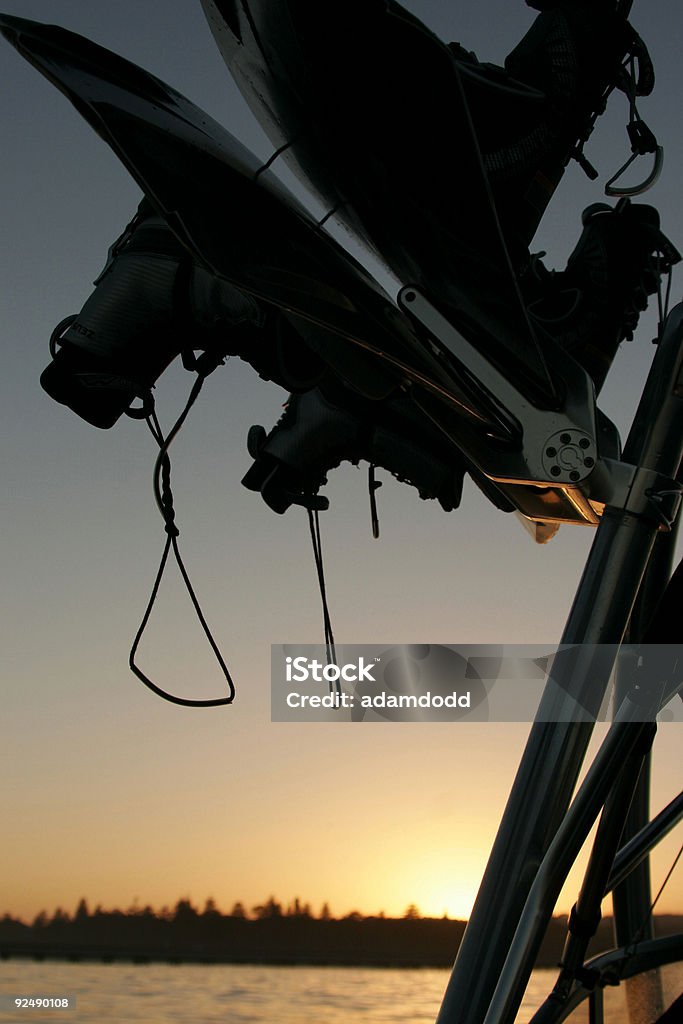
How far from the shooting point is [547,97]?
2.24 metres

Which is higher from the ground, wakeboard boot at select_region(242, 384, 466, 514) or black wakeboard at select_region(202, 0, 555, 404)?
black wakeboard at select_region(202, 0, 555, 404)

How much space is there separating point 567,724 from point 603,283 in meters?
1.14

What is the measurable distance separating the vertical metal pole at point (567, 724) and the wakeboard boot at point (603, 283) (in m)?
0.30

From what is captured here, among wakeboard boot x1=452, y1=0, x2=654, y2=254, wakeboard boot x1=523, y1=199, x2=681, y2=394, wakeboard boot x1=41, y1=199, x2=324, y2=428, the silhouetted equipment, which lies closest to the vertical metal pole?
the silhouetted equipment

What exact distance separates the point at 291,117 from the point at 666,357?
94 centimetres

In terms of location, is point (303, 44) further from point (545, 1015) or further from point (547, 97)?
point (545, 1015)

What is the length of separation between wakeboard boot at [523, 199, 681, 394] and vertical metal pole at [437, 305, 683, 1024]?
0.30 meters

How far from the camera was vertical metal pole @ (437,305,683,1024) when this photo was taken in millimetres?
1887

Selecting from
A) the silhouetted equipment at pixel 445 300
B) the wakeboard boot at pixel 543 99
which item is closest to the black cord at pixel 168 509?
the silhouetted equipment at pixel 445 300

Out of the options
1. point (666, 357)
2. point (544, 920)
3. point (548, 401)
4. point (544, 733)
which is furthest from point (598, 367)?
point (544, 920)

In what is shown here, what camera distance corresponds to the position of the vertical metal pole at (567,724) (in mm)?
1887

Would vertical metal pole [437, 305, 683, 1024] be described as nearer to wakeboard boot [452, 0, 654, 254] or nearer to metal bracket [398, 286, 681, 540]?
metal bracket [398, 286, 681, 540]

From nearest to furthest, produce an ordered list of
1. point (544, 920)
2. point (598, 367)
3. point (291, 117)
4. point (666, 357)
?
1. point (544, 920)
2. point (291, 117)
3. point (666, 357)
4. point (598, 367)

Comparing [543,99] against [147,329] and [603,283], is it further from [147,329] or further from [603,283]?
[147,329]
